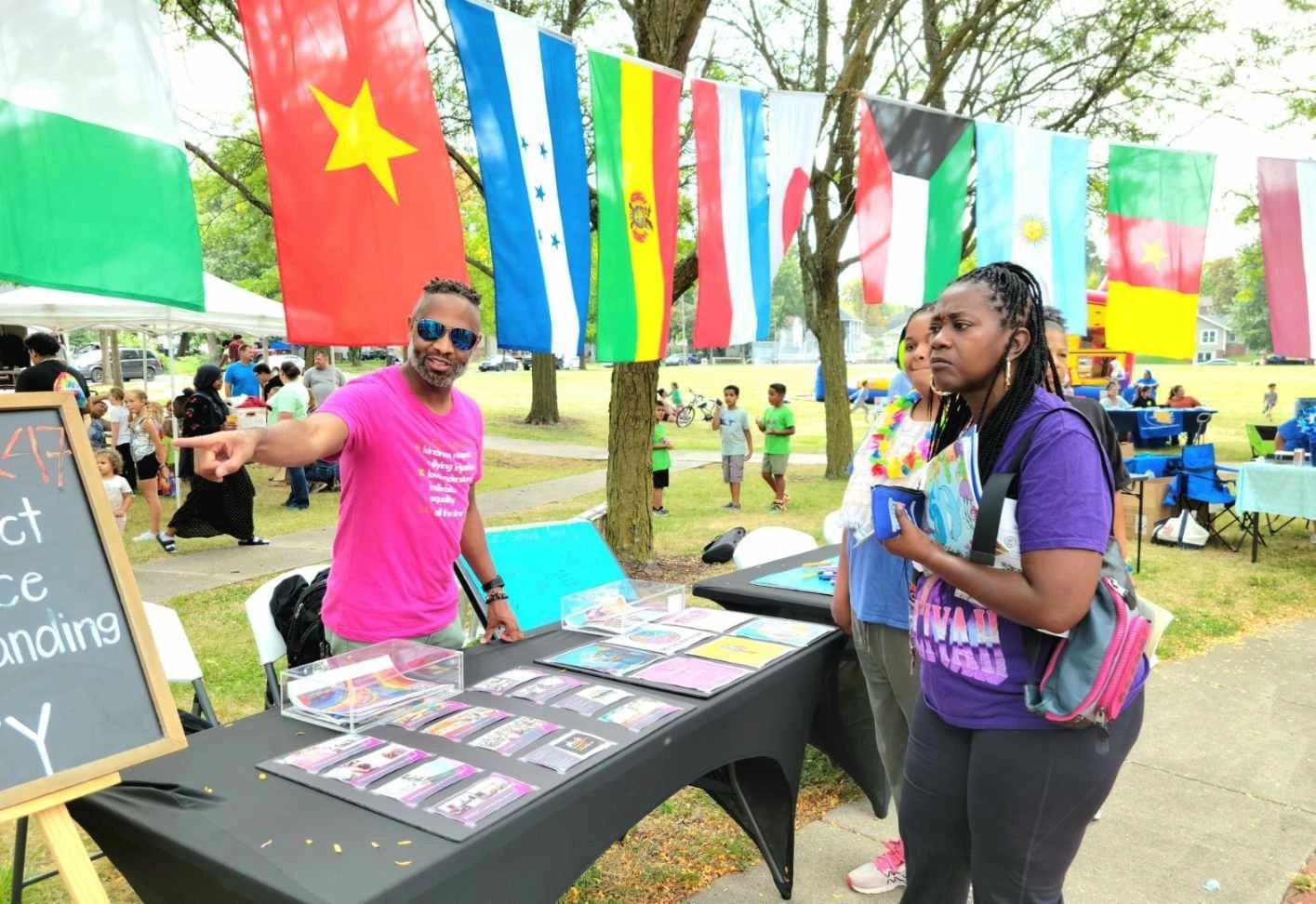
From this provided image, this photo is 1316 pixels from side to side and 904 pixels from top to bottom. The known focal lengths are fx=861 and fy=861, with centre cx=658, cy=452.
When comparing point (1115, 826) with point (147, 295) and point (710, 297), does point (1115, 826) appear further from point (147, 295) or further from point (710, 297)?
point (147, 295)

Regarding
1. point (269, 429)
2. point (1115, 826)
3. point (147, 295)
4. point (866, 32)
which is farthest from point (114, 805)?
point (866, 32)

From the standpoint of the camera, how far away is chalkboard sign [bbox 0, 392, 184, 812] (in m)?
1.57

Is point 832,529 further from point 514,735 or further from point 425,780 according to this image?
point 425,780

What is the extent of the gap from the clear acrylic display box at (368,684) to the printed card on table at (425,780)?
320mm

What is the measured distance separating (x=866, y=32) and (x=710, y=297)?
4052 millimetres

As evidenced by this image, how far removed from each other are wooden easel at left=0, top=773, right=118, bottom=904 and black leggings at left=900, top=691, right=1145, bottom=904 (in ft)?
5.41

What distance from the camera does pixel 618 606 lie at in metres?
2.95

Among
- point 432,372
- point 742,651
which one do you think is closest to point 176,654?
point 432,372

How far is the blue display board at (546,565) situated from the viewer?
386 cm

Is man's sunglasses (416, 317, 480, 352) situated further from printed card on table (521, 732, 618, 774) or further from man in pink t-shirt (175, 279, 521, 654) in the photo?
printed card on table (521, 732, 618, 774)

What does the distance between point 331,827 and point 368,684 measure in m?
0.62

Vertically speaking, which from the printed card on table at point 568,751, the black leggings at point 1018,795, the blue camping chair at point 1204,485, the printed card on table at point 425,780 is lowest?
the blue camping chair at point 1204,485

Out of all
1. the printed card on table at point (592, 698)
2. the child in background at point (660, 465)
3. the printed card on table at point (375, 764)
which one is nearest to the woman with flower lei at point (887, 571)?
the printed card on table at point (592, 698)

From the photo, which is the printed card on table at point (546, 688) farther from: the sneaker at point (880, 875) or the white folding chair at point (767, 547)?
the white folding chair at point (767, 547)
